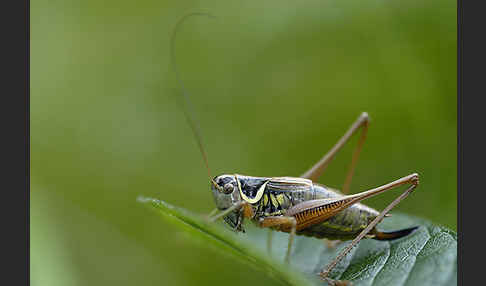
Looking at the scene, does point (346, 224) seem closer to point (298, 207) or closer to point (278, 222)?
point (298, 207)

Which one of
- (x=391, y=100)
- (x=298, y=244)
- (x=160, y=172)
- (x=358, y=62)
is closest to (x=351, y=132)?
(x=298, y=244)

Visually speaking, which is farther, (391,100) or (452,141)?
(391,100)

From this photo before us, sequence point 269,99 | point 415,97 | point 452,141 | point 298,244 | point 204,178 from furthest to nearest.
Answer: point 269,99 → point 204,178 → point 415,97 → point 452,141 → point 298,244

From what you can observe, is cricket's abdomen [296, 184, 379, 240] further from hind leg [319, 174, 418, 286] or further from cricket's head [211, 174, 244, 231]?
cricket's head [211, 174, 244, 231]

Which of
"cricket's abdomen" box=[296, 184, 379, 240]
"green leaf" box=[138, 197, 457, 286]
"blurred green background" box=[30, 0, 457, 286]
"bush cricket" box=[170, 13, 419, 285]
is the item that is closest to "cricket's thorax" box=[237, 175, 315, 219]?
"bush cricket" box=[170, 13, 419, 285]

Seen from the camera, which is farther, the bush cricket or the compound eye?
the compound eye

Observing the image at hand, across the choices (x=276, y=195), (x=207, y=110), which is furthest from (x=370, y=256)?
(x=207, y=110)

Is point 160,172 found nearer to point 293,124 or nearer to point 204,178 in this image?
point 204,178
